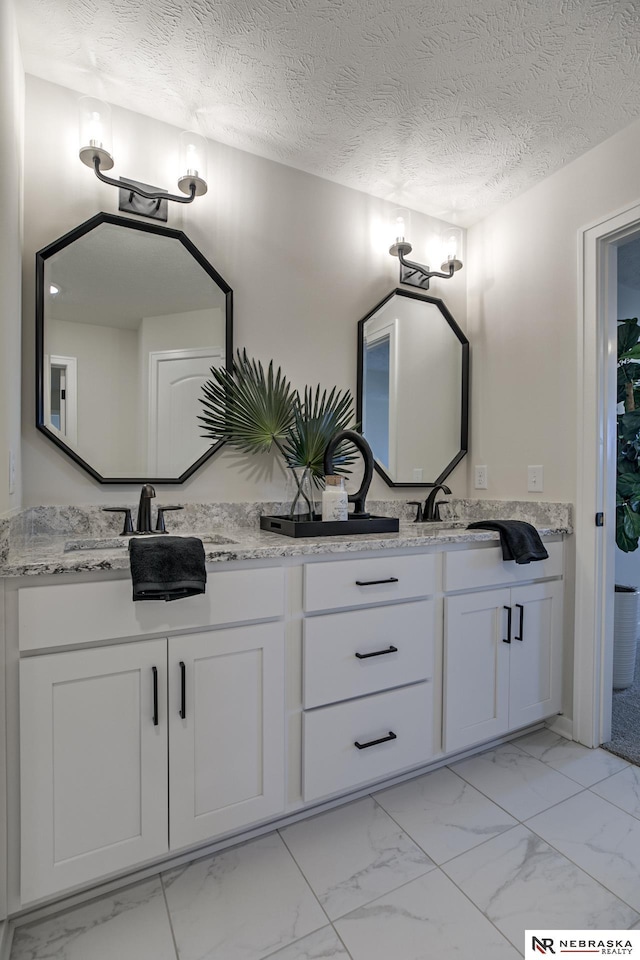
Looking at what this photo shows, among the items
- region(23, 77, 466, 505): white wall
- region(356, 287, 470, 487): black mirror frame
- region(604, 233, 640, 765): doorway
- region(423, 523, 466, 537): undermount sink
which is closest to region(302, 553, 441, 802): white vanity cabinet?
region(423, 523, 466, 537): undermount sink

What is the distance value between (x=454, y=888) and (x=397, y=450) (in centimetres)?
170

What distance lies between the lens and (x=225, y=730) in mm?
1405

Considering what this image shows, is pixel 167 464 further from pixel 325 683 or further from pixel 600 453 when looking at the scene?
pixel 600 453

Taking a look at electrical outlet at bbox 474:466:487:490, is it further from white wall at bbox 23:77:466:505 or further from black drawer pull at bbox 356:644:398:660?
black drawer pull at bbox 356:644:398:660

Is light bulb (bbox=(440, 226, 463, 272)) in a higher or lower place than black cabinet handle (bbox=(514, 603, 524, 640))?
higher

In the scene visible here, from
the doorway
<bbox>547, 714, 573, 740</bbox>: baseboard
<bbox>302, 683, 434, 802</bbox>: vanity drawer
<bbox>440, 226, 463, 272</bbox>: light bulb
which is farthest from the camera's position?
the doorway

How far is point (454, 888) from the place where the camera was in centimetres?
134

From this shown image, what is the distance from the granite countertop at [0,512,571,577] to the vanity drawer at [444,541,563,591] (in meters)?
0.06

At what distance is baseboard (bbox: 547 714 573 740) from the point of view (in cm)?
214

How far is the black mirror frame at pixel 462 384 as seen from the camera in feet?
7.77

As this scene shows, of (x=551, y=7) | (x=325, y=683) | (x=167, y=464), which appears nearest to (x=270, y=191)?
(x=551, y=7)

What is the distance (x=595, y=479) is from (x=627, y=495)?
927 mm

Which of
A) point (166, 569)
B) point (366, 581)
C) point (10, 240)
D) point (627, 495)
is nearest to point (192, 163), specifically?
point (10, 240)

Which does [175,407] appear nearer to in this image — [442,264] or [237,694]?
[237,694]
